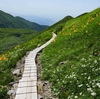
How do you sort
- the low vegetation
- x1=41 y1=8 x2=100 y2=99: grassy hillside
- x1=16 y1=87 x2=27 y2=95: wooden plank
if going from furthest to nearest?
x1=16 y1=87 x2=27 y2=95: wooden plank → the low vegetation → x1=41 y1=8 x2=100 y2=99: grassy hillside

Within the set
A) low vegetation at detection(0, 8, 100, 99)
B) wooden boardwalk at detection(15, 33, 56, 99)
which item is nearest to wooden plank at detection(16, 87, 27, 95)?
wooden boardwalk at detection(15, 33, 56, 99)

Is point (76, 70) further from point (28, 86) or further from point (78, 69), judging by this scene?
point (28, 86)

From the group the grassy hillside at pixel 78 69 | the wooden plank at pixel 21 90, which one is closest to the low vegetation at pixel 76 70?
the grassy hillside at pixel 78 69

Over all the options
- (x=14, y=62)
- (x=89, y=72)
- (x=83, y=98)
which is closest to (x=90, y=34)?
(x=14, y=62)

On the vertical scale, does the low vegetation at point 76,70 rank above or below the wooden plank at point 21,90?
above

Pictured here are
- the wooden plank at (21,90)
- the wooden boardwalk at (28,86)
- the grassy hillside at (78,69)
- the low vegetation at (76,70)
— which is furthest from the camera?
the wooden plank at (21,90)

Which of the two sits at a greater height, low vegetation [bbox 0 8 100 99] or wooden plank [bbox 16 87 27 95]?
low vegetation [bbox 0 8 100 99]

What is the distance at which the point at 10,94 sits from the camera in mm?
14008

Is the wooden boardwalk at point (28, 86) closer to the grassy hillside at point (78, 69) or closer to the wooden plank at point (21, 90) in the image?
the wooden plank at point (21, 90)

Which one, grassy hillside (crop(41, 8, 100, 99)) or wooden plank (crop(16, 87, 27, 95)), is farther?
wooden plank (crop(16, 87, 27, 95))

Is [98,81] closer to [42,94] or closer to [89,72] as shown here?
[89,72]

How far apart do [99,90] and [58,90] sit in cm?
380

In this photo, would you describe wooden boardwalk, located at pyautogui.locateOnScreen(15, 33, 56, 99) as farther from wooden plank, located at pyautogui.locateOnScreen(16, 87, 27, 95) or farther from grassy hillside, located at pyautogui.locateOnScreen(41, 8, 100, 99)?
grassy hillside, located at pyautogui.locateOnScreen(41, 8, 100, 99)

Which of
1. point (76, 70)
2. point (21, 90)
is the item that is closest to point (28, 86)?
point (21, 90)
